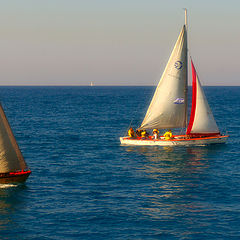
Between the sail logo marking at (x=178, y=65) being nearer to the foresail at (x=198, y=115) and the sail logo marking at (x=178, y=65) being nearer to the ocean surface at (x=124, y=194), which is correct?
the foresail at (x=198, y=115)

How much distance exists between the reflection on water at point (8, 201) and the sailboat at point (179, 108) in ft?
75.2

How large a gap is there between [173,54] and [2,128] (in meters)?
27.3

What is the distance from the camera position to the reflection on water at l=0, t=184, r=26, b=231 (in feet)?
102

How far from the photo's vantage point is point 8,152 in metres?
37.3

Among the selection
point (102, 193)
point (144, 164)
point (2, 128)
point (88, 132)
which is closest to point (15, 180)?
point (2, 128)

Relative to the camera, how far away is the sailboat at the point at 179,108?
187 feet

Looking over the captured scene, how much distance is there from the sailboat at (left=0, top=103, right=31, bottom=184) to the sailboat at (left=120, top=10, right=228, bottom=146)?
2229cm

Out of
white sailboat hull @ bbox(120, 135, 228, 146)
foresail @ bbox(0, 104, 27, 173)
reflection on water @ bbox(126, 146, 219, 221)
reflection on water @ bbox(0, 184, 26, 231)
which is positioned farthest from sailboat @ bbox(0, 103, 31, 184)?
white sailboat hull @ bbox(120, 135, 228, 146)

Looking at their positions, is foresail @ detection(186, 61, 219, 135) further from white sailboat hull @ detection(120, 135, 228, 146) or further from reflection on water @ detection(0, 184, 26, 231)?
reflection on water @ detection(0, 184, 26, 231)

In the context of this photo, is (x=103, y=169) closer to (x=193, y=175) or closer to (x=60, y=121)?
(x=193, y=175)

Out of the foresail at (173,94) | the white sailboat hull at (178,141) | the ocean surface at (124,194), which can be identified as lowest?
the ocean surface at (124,194)

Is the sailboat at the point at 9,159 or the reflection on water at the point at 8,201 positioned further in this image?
the sailboat at the point at 9,159

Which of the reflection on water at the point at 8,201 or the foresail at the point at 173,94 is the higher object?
the foresail at the point at 173,94

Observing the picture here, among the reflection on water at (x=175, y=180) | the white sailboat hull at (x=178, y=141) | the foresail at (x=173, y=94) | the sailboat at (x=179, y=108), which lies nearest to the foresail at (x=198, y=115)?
the sailboat at (x=179, y=108)
